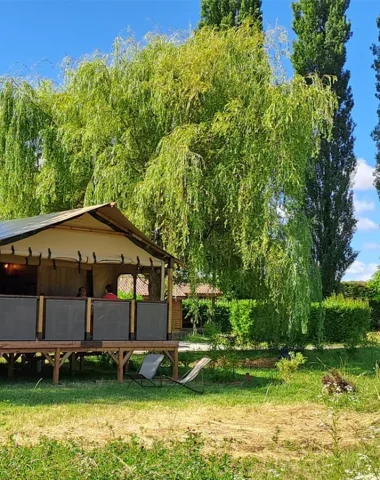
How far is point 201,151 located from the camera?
45.4ft

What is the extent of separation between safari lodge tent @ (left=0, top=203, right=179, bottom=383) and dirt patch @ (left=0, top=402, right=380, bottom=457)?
2.63m

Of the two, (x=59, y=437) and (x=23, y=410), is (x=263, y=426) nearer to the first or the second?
(x=59, y=437)

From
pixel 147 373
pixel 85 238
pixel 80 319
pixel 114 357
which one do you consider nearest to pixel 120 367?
pixel 114 357

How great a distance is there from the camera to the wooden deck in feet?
34.9

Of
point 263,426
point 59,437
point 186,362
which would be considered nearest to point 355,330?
point 186,362

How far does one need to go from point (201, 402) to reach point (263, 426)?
207cm

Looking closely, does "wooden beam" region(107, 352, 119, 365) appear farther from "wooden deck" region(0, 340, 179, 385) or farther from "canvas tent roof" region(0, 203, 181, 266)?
"canvas tent roof" region(0, 203, 181, 266)

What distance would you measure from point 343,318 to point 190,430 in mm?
16828

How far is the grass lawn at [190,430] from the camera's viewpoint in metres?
5.02

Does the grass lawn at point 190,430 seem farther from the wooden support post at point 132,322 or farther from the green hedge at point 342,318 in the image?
the green hedge at point 342,318

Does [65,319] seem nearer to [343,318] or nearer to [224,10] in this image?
[343,318]

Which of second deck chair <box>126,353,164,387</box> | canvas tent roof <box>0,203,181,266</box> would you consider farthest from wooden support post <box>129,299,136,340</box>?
canvas tent roof <box>0,203,181,266</box>

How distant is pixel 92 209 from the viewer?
11117 millimetres

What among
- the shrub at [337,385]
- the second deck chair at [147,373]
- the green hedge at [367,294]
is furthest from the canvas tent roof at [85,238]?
the green hedge at [367,294]
